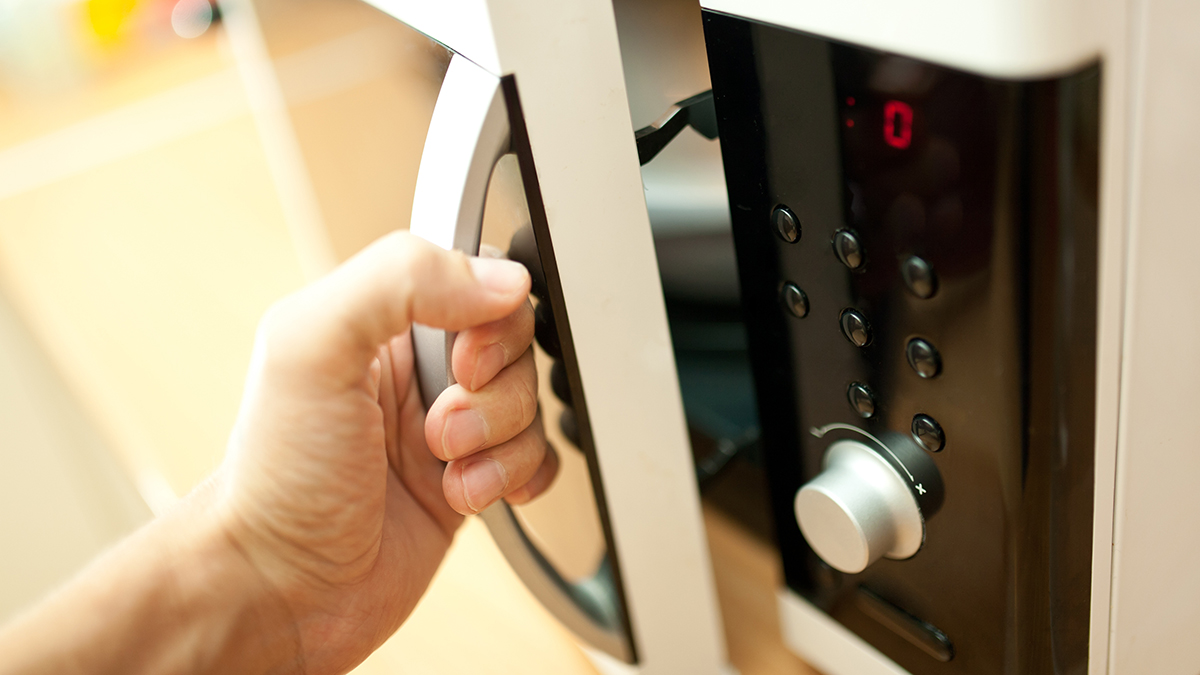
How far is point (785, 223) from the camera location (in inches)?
12.9

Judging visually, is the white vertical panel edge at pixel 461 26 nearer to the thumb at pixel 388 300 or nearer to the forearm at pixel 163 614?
the thumb at pixel 388 300

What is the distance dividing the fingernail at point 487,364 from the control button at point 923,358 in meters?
0.17

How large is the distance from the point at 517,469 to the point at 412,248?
138mm

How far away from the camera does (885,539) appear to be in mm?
344

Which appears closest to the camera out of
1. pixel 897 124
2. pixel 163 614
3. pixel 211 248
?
pixel 897 124

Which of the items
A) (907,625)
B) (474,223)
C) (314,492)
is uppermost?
(474,223)

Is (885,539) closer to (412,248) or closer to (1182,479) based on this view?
(1182,479)

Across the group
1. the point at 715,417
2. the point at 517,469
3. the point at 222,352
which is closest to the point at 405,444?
the point at 517,469

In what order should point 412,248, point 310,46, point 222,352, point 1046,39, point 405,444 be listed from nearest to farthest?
point 1046,39 → point 412,248 → point 405,444 → point 310,46 → point 222,352

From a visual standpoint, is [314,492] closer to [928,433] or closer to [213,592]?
[213,592]

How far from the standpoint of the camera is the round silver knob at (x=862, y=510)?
337mm

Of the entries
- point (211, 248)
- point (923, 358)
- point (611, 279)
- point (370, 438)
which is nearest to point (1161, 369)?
point (923, 358)

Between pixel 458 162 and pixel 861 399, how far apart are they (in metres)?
0.18

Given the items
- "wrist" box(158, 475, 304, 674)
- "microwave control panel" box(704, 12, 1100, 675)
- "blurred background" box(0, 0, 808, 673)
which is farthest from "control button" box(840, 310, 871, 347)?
"wrist" box(158, 475, 304, 674)
